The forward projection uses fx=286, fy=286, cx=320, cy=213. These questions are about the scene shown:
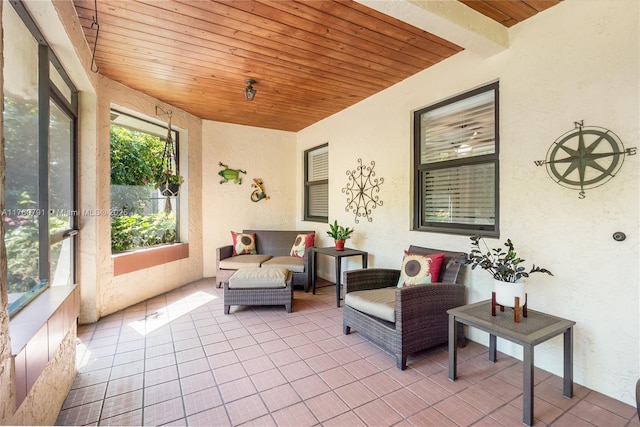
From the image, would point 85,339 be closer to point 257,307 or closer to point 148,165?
point 257,307

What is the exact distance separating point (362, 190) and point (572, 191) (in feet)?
7.51

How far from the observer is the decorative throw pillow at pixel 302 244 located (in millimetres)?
4393

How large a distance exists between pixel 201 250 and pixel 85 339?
2.22 metres

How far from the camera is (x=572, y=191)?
6.57ft

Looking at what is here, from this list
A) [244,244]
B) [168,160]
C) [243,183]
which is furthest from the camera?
[243,183]

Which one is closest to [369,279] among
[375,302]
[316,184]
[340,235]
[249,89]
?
[375,302]

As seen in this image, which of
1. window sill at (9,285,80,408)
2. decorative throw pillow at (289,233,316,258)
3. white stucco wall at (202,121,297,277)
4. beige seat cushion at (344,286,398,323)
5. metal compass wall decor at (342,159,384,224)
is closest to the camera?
window sill at (9,285,80,408)

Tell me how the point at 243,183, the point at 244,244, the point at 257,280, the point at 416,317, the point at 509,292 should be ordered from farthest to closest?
the point at 243,183 < the point at 244,244 < the point at 257,280 < the point at 416,317 < the point at 509,292

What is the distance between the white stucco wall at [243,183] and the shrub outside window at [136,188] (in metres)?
0.69

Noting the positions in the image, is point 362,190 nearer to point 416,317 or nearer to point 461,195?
point 461,195

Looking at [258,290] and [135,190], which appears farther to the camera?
[135,190]

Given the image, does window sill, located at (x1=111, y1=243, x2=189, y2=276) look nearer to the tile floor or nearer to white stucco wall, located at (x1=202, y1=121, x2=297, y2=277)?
white stucco wall, located at (x1=202, y1=121, x2=297, y2=277)

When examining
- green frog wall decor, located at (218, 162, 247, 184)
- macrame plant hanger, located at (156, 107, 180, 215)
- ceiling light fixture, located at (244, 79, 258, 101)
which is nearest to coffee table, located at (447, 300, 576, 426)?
ceiling light fixture, located at (244, 79, 258, 101)

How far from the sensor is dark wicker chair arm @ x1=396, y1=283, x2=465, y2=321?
7.09 feet
